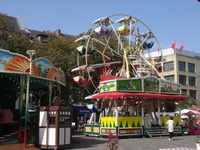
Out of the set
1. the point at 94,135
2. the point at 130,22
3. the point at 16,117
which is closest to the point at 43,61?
the point at 16,117

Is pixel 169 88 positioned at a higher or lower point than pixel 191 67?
lower

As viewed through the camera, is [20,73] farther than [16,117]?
No

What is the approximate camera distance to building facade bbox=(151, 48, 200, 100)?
6144 cm

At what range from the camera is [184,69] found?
63.2 m

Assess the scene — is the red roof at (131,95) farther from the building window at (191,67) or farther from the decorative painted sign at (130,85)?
the building window at (191,67)

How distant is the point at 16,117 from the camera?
21.2 metres

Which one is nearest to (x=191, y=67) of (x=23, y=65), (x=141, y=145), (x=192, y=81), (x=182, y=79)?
(x=192, y=81)

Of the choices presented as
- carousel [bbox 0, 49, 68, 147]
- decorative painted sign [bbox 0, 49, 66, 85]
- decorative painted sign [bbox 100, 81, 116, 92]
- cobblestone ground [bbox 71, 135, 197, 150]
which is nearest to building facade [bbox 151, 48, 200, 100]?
decorative painted sign [bbox 100, 81, 116, 92]

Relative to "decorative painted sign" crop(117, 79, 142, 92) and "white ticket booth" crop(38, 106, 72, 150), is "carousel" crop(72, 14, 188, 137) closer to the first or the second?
"decorative painted sign" crop(117, 79, 142, 92)

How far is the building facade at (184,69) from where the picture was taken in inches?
2419

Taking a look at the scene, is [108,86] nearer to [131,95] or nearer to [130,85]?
[130,85]

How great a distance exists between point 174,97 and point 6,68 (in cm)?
1552

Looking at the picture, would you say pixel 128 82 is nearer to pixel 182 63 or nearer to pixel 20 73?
pixel 20 73

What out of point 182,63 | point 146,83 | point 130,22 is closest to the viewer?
point 146,83
